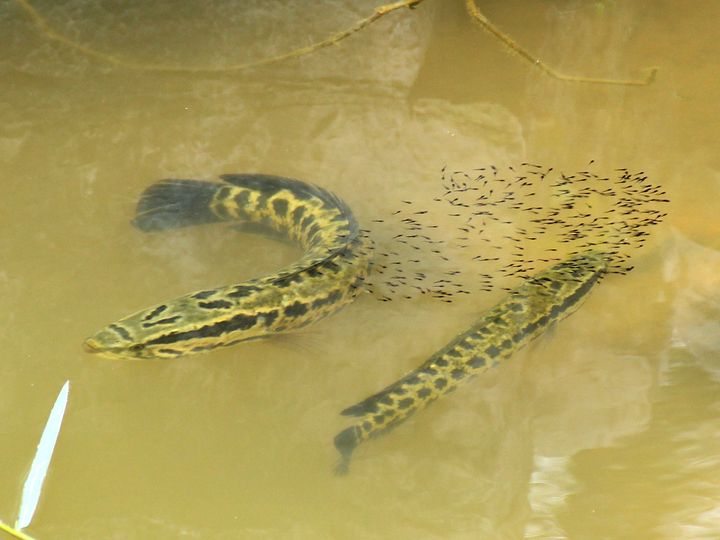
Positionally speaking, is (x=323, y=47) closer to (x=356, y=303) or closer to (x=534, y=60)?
(x=534, y=60)

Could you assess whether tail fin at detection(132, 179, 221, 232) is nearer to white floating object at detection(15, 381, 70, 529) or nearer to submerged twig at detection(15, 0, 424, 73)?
submerged twig at detection(15, 0, 424, 73)

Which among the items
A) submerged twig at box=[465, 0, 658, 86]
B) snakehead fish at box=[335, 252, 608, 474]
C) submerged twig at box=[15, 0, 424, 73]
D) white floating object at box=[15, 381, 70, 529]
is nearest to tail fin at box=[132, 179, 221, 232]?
submerged twig at box=[15, 0, 424, 73]

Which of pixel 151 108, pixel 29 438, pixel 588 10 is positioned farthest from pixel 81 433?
pixel 588 10

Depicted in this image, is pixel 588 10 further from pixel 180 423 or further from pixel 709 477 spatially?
pixel 180 423

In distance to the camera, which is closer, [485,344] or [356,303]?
[485,344]

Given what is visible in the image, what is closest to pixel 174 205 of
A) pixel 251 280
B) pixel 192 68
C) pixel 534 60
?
pixel 251 280

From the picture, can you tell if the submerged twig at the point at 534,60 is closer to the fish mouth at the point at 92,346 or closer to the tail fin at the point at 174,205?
the tail fin at the point at 174,205
